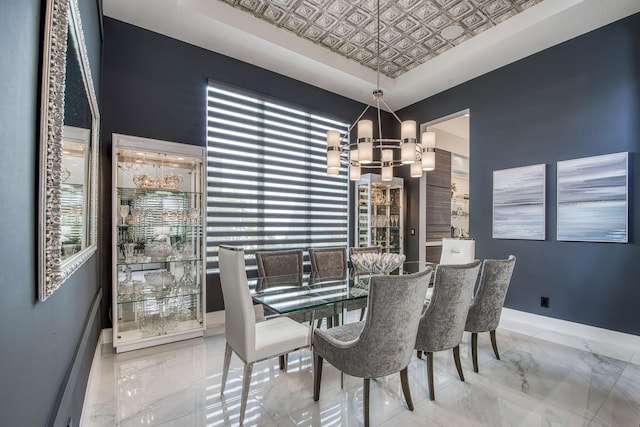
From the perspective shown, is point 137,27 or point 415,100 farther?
point 415,100

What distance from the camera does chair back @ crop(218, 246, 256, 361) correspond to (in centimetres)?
188

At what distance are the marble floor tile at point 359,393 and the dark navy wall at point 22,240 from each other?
3.71ft

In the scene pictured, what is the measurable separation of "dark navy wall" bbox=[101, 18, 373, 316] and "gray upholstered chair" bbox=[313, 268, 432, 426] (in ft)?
7.60

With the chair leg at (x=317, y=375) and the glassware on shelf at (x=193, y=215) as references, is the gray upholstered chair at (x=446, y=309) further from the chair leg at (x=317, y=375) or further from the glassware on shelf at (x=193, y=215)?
the glassware on shelf at (x=193, y=215)

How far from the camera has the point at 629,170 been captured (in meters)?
2.92

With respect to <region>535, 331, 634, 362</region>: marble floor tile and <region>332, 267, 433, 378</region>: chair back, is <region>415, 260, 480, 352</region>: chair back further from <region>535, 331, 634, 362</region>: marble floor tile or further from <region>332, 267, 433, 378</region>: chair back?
<region>535, 331, 634, 362</region>: marble floor tile

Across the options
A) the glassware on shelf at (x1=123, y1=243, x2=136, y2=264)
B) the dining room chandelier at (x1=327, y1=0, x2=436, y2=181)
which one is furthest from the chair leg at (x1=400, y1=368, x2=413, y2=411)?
the glassware on shelf at (x1=123, y1=243, x2=136, y2=264)

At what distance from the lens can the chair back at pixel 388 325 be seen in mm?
1664

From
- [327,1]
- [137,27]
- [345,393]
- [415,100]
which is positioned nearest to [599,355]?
[345,393]

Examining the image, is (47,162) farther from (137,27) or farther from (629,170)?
(629,170)

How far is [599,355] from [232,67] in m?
4.98

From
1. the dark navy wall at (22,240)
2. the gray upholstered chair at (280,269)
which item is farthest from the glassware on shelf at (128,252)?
the dark navy wall at (22,240)

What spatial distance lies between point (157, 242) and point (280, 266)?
4.11 feet

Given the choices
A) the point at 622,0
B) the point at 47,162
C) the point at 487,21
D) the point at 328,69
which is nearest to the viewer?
the point at 47,162
